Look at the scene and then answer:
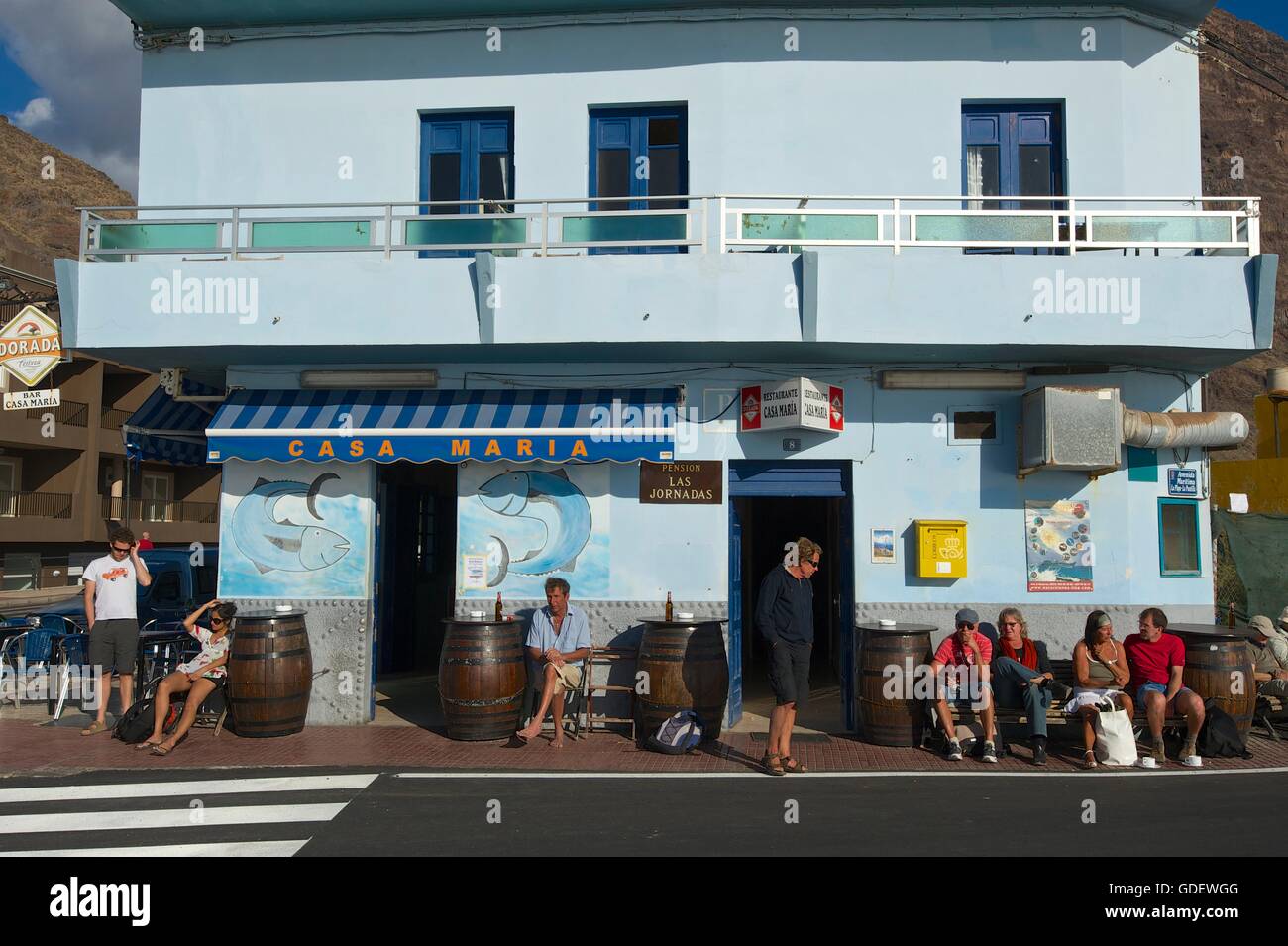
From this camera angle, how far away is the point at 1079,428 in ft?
32.8

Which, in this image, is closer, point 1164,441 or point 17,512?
point 1164,441

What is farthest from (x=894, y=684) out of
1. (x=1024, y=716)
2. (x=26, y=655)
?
(x=26, y=655)

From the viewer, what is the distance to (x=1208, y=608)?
10688 millimetres

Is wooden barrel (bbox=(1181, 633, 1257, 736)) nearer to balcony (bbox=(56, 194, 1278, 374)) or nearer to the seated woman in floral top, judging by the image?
balcony (bbox=(56, 194, 1278, 374))

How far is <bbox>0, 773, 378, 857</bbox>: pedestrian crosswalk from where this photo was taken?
6.29 m

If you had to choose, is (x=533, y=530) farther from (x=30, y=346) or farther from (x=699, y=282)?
(x=30, y=346)

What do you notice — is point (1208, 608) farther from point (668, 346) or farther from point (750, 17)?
point (750, 17)

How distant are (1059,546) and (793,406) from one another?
329cm

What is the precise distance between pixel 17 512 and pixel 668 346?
109ft

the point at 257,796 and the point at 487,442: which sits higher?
the point at 487,442

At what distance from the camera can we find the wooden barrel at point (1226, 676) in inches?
359

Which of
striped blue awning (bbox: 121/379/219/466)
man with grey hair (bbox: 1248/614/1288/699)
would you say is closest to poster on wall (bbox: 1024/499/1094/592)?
man with grey hair (bbox: 1248/614/1288/699)

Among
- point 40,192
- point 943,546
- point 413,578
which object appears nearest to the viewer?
point 943,546

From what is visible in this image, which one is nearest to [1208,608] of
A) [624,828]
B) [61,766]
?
[624,828]
